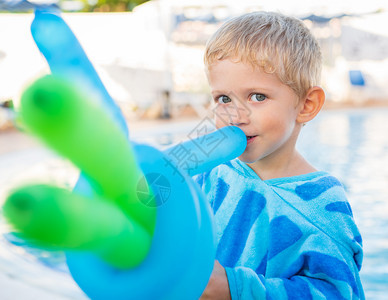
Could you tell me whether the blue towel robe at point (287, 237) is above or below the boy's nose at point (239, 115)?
below

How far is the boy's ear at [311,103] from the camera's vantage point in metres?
1.62

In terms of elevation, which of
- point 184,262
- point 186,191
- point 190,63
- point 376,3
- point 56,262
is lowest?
point 190,63

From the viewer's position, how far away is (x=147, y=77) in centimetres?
1316

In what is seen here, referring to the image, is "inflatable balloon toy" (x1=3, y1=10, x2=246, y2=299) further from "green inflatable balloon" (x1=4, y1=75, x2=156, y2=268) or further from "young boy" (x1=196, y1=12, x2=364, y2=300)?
"young boy" (x1=196, y1=12, x2=364, y2=300)

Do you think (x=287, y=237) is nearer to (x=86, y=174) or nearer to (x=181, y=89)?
(x=86, y=174)

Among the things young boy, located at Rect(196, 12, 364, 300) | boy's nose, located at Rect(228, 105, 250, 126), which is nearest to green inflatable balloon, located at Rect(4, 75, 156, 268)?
young boy, located at Rect(196, 12, 364, 300)

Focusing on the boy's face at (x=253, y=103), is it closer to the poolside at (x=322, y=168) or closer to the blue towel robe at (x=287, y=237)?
the blue towel robe at (x=287, y=237)

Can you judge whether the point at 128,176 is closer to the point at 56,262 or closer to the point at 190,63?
the point at 56,262

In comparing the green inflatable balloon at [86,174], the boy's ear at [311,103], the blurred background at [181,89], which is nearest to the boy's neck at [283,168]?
the boy's ear at [311,103]

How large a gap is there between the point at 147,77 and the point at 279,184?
39.1 ft

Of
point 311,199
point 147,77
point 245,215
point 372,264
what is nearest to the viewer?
point 311,199

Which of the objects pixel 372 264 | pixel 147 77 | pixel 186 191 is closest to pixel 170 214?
pixel 186 191

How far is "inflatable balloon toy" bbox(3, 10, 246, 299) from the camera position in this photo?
0.65 m

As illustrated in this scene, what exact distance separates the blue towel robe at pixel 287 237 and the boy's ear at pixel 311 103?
22cm
